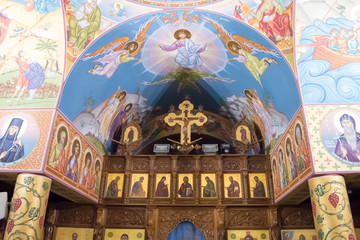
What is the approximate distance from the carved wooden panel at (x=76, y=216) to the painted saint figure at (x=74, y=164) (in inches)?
92.7

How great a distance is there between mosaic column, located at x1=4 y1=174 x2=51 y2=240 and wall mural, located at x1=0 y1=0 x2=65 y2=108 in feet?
7.26

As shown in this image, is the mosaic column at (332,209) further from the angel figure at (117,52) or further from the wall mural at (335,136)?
the angel figure at (117,52)

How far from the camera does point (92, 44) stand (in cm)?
942

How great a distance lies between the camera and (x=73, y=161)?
10055mm

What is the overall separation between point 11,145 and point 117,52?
4.30 metres

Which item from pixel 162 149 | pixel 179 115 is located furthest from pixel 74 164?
pixel 179 115

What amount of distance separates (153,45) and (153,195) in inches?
222

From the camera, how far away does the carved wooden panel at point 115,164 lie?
41.7 ft

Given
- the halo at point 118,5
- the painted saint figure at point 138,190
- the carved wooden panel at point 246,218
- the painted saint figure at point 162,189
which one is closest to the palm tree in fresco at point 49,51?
the halo at point 118,5

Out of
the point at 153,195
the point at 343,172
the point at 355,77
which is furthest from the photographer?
the point at 153,195

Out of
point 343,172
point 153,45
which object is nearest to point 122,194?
point 153,45

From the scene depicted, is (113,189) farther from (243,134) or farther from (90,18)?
(90,18)

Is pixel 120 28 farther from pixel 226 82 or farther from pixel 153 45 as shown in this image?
pixel 226 82

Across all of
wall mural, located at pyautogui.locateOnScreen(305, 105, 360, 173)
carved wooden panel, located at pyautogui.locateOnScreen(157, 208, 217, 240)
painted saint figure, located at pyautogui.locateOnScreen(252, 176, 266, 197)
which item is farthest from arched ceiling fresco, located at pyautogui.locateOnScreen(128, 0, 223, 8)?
carved wooden panel, located at pyautogui.locateOnScreen(157, 208, 217, 240)
